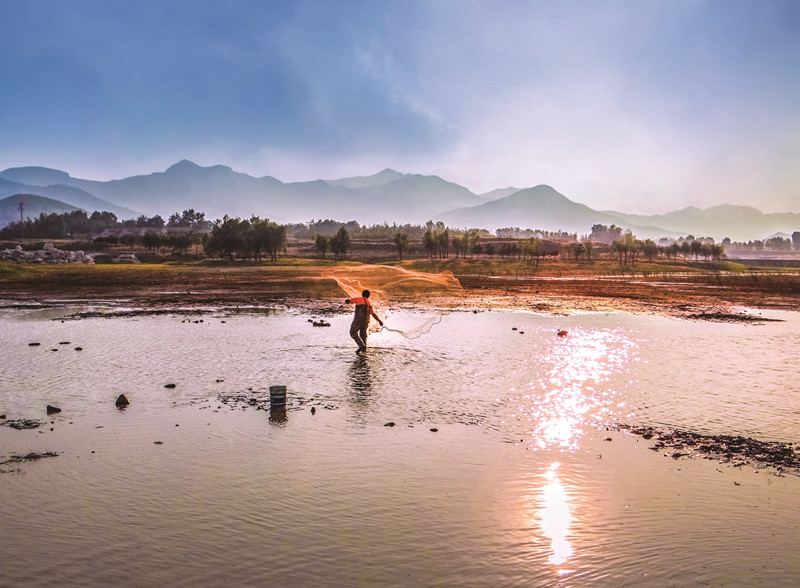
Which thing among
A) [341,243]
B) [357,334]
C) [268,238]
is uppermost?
[268,238]

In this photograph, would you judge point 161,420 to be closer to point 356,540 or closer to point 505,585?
point 356,540

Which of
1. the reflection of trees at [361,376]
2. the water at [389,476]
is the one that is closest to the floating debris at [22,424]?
the water at [389,476]

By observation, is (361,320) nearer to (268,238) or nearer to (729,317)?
(729,317)

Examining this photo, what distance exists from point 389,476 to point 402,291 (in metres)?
52.2

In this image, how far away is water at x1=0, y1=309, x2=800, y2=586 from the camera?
9.02 m

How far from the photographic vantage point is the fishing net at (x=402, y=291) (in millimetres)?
34094

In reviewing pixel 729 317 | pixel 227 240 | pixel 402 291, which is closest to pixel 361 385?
pixel 729 317

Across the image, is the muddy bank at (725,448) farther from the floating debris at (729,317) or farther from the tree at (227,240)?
the tree at (227,240)

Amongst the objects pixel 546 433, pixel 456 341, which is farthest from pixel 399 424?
pixel 456 341

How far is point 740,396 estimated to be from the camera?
62.8 feet

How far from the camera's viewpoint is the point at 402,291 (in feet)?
212

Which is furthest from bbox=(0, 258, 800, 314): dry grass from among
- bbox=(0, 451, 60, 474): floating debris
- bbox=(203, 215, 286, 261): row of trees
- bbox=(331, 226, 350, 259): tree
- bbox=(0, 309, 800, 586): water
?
bbox=(331, 226, 350, 259): tree

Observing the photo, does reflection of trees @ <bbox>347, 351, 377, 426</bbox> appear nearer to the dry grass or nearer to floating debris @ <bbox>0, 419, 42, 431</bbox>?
floating debris @ <bbox>0, 419, 42, 431</bbox>

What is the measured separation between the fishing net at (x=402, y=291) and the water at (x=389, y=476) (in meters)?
7.49
